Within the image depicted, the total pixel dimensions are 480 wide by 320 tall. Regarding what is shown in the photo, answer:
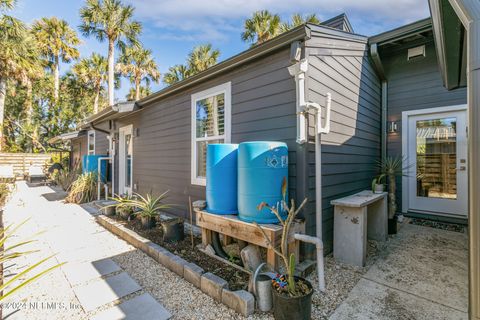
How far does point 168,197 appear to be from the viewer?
182 inches

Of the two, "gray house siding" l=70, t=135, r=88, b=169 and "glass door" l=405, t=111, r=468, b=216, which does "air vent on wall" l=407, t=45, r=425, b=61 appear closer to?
"glass door" l=405, t=111, r=468, b=216

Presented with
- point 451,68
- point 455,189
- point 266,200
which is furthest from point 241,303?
point 455,189

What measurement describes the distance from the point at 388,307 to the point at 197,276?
1.63m

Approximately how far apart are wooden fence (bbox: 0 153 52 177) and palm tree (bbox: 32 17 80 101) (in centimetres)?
398

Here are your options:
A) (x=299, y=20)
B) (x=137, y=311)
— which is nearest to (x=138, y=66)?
(x=299, y=20)

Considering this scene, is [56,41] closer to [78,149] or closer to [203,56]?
[78,149]

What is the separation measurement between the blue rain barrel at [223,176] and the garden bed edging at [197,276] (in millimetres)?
664

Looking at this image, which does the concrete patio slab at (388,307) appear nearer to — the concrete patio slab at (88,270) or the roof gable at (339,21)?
the concrete patio slab at (88,270)

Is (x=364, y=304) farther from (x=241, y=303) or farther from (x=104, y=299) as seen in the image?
(x=104, y=299)

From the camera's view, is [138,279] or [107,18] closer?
[138,279]

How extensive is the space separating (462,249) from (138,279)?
3964 millimetres

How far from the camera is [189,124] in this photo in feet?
13.5

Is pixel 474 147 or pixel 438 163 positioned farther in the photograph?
pixel 438 163

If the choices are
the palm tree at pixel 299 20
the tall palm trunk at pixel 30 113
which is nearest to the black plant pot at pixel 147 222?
the palm tree at pixel 299 20
